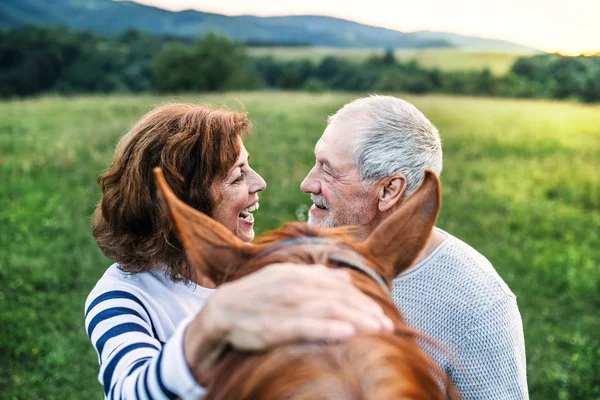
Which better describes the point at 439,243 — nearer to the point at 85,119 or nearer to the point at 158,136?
the point at 158,136

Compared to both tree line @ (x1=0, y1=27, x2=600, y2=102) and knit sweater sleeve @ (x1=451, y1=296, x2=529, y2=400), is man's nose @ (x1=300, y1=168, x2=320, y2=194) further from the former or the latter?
tree line @ (x1=0, y1=27, x2=600, y2=102)

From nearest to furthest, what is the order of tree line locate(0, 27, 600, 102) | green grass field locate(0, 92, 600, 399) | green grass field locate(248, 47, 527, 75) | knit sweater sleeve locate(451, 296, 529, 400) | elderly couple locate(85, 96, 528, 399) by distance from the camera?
elderly couple locate(85, 96, 528, 399), knit sweater sleeve locate(451, 296, 529, 400), green grass field locate(0, 92, 600, 399), tree line locate(0, 27, 600, 102), green grass field locate(248, 47, 527, 75)

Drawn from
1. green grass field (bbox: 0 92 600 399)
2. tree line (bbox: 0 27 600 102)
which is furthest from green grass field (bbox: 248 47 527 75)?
green grass field (bbox: 0 92 600 399)

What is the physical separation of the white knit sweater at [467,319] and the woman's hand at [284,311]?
4.58ft

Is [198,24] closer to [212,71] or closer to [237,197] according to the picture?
[212,71]

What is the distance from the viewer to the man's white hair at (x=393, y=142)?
274 centimetres

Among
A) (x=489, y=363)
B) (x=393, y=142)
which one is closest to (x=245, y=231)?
(x=393, y=142)

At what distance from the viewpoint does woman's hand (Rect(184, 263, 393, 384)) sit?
3.36ft

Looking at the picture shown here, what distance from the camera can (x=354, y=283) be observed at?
1228mm

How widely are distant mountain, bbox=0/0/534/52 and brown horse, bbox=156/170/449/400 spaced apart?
4354 cm

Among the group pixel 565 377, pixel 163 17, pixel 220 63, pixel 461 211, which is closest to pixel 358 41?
pixel 220 63

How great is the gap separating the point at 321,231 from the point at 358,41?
56841 millimetres

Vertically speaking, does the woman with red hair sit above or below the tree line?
above

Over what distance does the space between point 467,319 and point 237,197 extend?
1153 mm
